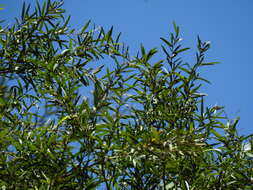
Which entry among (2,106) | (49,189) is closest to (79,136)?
(49,189)

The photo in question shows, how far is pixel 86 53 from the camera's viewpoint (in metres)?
3.18

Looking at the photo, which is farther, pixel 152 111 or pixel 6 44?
pixel 6 44

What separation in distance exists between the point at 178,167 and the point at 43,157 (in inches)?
32.7

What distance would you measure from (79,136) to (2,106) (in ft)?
1.74

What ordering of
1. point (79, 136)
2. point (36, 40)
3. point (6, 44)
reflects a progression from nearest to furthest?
point (79, 136)
point (6, 44)
point (36, 40)

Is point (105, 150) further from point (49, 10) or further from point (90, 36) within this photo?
point (49, 10)

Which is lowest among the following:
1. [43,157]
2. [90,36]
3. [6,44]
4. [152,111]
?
[43,157]

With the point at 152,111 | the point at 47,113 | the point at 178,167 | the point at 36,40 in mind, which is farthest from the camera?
the point at 36,40

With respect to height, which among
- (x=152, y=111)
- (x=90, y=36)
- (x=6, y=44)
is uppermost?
(x=90, y=36)

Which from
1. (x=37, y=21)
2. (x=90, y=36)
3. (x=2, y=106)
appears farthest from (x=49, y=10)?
(x=2, y=106)

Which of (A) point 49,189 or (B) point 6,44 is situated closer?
(A) point 49,189

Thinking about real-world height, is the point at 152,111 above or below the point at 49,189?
above

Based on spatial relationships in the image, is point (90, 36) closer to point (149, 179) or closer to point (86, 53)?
point (86, 53)

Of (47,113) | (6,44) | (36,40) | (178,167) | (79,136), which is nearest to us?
(47,113)
